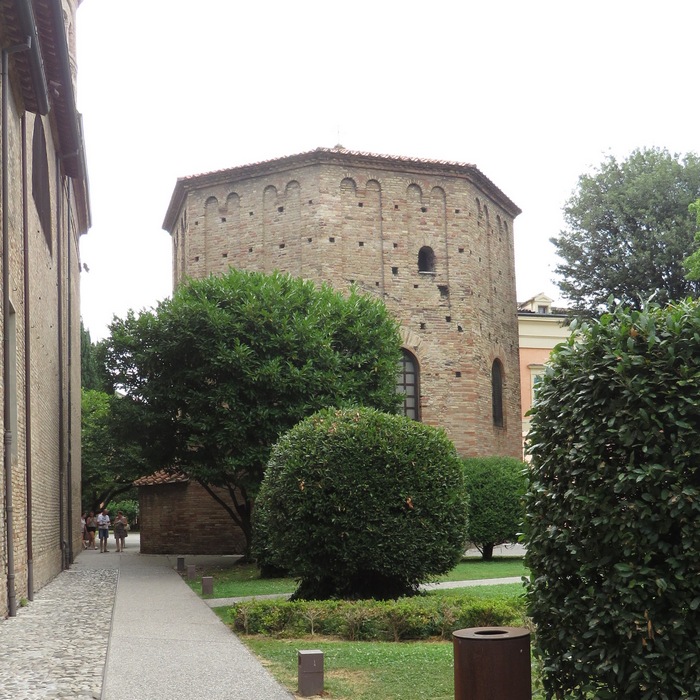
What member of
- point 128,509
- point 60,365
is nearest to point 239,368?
point 60,365

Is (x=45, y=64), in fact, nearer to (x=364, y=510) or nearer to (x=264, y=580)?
(x=364, y=510)

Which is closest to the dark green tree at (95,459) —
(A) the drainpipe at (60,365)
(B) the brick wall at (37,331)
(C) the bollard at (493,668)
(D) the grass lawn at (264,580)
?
(A) the drainpipe at (60,365)

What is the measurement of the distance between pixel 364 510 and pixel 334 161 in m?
19.9

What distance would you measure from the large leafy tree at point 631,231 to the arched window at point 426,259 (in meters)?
6.53

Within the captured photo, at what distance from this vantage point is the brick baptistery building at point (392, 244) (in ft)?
102

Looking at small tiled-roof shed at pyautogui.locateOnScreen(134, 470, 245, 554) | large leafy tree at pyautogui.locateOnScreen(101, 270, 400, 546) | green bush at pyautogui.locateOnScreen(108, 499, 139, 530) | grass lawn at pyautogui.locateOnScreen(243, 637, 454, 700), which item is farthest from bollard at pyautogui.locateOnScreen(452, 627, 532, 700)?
green bush at pyautogui.locateOnScreen(108, 499, 139, 530)

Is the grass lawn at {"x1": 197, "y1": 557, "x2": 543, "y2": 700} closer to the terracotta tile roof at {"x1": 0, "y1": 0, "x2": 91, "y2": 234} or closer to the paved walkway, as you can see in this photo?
the paved walkway

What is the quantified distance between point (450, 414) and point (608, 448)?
25793 millimetres

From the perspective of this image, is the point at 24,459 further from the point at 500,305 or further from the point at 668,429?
the point at 500,305

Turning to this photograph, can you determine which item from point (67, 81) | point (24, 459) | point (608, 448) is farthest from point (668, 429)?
point (67, 81)

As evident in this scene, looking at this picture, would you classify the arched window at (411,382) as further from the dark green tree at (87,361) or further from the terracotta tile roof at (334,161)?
the dark green tree at (87,361)

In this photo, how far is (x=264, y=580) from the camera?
763 inches

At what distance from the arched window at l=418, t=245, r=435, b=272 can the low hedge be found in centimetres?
2169

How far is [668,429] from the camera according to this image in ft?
17.2
